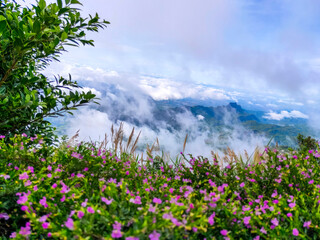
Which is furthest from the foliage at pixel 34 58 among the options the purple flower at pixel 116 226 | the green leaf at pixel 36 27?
the purple flower at pixel 116 226

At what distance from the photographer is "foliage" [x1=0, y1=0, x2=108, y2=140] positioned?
1.90 m

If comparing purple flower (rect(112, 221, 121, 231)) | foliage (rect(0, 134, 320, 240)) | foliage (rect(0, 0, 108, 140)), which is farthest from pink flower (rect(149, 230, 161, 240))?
foliage (rect(0, 0, 108, 140))

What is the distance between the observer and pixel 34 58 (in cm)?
257

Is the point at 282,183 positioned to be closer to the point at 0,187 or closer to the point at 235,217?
the point at 235,217

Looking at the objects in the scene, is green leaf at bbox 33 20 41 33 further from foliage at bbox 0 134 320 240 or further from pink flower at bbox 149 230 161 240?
pink flower at bbox 149 230 161 240

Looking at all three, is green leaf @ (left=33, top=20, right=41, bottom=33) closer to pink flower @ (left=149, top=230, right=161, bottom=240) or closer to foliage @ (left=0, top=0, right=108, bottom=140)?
foliage @ (left=0, top=0, right=108, bottom=140)

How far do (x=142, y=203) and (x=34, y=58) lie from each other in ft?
6.58

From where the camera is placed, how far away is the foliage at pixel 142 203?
1.18 m

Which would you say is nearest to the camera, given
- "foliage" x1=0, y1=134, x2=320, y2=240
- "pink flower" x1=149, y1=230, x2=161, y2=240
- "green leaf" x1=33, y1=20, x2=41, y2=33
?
"pink flower" x1=149, y1=230, x2=161, y2=240

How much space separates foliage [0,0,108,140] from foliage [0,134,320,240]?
1.24 ft

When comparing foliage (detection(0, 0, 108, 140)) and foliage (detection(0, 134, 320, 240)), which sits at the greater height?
foliage (detection(0, 0, 108, 140))

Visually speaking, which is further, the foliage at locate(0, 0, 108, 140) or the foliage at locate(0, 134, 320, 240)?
the foliage at locate(0, 0, 108, 140)

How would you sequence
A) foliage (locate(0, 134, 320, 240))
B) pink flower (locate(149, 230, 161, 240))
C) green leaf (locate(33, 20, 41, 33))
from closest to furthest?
pink flower (locate(149, 230, 161, 240)) < foliage (locate(0, 134, 320, 240)) < green leaf (locate(33, 20, 41, 33))

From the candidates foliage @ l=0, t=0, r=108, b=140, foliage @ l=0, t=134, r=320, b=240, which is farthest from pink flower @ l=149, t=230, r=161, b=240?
foliage @ l=0, t=0, r=108, b=140
